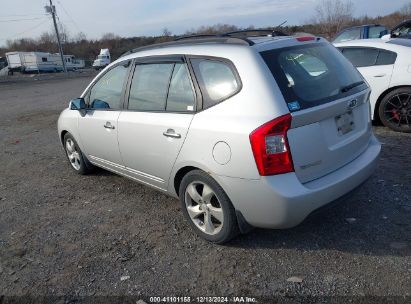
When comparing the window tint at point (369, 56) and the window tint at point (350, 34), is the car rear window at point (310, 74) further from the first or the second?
the window tint at point (350, 34)

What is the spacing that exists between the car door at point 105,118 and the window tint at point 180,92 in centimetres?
89

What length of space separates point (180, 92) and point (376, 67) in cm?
450

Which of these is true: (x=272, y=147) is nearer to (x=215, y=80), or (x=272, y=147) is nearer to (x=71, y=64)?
(x=215, y=80)

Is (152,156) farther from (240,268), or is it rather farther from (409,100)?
(409,100)

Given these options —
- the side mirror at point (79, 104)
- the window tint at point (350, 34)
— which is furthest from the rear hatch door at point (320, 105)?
the window tint at point (350, 34)

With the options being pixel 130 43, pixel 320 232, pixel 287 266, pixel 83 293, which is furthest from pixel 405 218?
pixel 130 43

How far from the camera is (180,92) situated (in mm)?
3543

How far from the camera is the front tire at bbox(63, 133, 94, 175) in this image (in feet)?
17.9

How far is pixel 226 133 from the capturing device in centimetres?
298

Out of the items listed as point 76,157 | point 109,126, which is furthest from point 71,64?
point 109,126

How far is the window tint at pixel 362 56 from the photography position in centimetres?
671

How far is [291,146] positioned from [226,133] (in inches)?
20.4

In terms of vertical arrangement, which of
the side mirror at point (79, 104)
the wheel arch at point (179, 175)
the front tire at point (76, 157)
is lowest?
the front tire at point (76, 157)

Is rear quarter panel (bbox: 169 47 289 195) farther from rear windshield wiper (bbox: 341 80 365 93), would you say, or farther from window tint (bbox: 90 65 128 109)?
window tint (bbox: 90 65 128 109)
